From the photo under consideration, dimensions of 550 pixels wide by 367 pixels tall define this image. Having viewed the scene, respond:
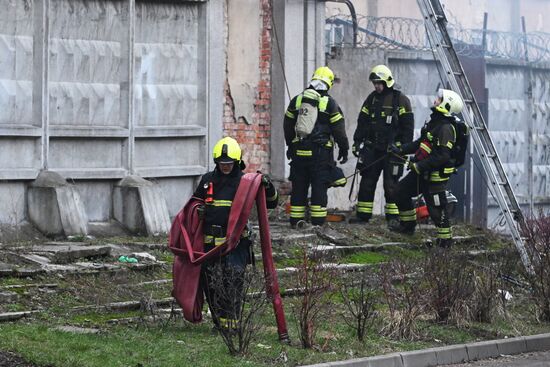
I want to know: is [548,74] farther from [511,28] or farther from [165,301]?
[165,301]

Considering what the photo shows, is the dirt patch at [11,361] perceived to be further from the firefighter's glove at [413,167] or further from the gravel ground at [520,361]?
the firefighter's glove at [413,167]

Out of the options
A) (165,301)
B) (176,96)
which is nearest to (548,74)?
(176,96)

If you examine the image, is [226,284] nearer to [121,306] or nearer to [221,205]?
[221,205]

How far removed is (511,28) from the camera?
31562 millimetres

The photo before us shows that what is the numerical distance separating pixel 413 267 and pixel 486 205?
10722mm

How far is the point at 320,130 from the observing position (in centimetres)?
1827

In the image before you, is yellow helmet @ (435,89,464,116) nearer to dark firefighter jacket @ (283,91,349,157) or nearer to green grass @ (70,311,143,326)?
dark firefighter jacket @ (283,91,349,157)

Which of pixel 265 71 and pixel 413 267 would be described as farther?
pixel 265 71

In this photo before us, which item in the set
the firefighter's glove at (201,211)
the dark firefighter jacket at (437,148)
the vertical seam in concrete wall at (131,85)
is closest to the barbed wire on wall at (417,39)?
the dark firefighter jacket at (437,148)

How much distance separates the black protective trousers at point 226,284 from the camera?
38.2 feet

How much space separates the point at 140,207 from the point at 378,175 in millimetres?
3571

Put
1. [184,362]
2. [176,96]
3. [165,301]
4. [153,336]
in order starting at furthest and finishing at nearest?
1. [176,96]
2. [165,301]
3. [153,336]
4. [184,362]

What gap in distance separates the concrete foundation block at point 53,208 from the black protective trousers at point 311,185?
3.08 metres

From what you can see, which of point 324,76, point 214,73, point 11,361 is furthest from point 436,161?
point 11,361
